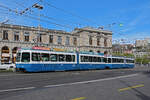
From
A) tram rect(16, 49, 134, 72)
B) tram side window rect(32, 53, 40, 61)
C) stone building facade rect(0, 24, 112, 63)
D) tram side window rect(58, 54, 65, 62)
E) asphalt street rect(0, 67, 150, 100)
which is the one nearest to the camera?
asphalt street rect(0, 67, 150, 100)

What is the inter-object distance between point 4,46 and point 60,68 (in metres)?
21.8

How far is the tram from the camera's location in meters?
16.6

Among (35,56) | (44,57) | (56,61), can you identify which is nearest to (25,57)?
(35,56)

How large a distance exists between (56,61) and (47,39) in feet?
80.1

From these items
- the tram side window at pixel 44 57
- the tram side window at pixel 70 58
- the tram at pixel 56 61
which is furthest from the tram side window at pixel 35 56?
the tram side window at pixel 70 58

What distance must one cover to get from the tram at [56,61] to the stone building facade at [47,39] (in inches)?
279

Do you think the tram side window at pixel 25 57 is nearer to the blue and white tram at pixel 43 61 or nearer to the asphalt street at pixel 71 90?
the blue and white tram at pixel 43 61

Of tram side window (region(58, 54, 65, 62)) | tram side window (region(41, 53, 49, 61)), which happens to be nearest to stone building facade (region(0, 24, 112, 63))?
tram side window (region(58, 54, 65, 62))

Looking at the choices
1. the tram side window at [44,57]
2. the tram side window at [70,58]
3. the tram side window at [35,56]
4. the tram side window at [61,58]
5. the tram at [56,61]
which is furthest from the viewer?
the tram side window at [70,58]

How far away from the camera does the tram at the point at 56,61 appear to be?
16.6 meters

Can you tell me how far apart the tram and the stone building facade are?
709 cm

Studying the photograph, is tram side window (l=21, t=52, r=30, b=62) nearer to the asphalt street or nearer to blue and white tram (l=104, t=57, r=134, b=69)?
the asphalt street

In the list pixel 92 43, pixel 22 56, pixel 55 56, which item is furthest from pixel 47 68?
pixel 92 43

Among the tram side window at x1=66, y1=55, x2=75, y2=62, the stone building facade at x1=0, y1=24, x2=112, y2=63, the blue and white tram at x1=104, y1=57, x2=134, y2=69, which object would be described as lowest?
the blue and white tram at x1=104, y1=57, x2=134, y2=69
